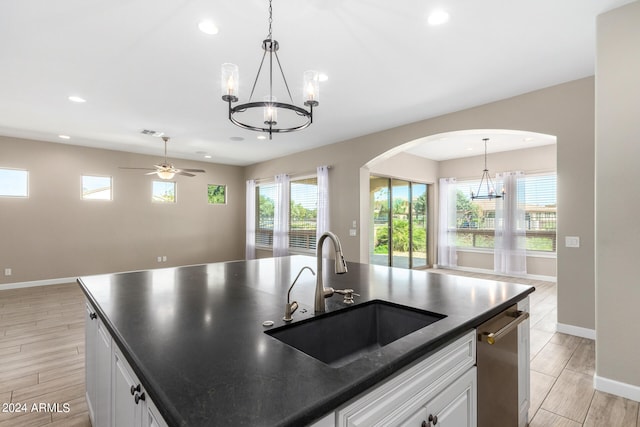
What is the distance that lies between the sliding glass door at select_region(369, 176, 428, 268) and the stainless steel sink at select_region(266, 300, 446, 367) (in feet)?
15.9

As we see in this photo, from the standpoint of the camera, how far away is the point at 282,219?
7109 millimetres

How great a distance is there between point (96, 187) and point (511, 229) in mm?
9013

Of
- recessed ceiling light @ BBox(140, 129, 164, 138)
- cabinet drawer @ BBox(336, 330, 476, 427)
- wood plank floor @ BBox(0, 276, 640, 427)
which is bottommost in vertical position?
wood plank floor @ BBox(0, 276, 640, 427)

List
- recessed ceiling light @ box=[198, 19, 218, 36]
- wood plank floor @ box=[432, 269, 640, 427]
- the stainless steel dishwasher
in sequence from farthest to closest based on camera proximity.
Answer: recessed ceiling light @ box=[198, 19, 218, 36]
wood plank floor @ box=[432, 269, 640, 427]
the stainless steel dishwasher

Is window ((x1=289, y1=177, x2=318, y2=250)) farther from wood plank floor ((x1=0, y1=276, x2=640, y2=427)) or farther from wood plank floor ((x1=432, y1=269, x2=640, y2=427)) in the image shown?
wood plank floor ((x1=432, y1=269, x2=640, y2=427))

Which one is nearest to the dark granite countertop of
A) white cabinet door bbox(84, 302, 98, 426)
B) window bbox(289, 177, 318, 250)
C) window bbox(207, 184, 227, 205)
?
white cabinet door bbox(84, 302, 98, 426)

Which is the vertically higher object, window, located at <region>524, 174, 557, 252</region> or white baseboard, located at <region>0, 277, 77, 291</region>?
window, located at <region>524, 174, 557, 252</region>

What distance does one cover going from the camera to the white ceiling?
7.41 feet

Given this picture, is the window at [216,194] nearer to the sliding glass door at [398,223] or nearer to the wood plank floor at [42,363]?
the wood plank floor at [42,363]

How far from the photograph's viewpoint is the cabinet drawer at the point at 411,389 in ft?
2.82

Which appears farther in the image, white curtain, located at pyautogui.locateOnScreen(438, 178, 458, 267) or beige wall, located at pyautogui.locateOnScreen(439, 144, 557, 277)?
white curtain, located at pyautogui.locateOnScreen(438, 178, 458, 267)

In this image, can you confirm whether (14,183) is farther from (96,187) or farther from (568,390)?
(568,390)

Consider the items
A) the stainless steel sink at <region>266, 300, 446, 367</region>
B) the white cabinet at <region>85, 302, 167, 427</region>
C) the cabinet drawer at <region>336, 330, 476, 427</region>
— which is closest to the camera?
the cabinet drawer at <region>336, 330, 476, 427</region>

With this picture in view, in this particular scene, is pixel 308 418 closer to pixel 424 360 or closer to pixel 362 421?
pixel 362 421
